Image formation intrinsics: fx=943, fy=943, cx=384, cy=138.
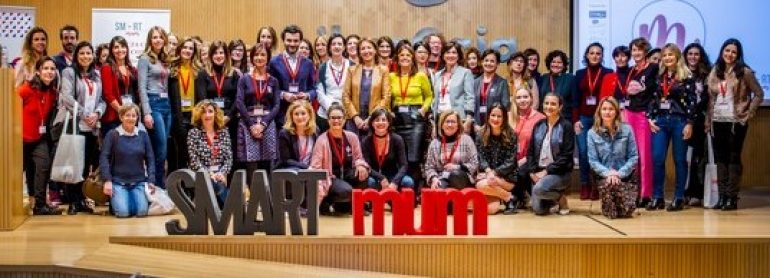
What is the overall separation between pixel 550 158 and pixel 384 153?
3.62 ft

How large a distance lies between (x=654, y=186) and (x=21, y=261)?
4.21m

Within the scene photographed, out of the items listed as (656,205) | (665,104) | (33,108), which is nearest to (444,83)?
(665,104)

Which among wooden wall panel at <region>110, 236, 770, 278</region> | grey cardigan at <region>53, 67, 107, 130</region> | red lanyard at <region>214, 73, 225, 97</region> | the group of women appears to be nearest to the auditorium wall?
the group of women

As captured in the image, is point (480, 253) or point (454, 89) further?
point (454, 89)

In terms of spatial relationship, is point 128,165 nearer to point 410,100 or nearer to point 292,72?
point 292,72

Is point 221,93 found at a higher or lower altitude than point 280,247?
higher

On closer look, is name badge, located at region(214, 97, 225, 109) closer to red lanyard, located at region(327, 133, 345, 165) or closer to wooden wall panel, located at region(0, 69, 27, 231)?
red lanyard, located at region(327, 133, 345, 165)

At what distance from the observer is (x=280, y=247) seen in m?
4.71

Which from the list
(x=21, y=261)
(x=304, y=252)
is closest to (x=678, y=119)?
(x=304, y=252)

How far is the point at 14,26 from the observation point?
316 inches

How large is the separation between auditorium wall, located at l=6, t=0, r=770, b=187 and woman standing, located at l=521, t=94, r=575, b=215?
2232mm

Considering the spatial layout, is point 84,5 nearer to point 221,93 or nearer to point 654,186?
point 221,93

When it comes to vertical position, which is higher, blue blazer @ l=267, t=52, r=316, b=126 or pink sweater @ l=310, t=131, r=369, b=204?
blue blazer @ l=267, t=52, r=316, b=126

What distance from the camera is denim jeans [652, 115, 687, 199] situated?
256 inches
